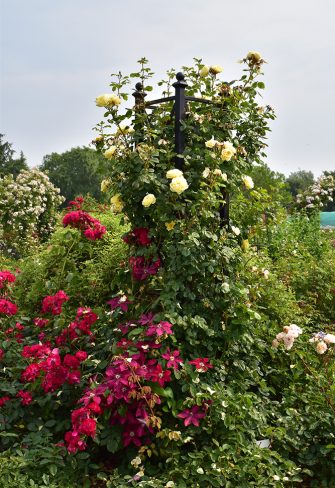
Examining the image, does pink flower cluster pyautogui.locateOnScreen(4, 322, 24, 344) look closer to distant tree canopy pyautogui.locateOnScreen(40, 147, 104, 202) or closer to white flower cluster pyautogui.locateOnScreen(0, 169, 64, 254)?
white flower cluster pyautogui.locateOnScreen(0, 169, 64, 254)

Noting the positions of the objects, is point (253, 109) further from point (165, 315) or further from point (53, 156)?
point (53, 156)

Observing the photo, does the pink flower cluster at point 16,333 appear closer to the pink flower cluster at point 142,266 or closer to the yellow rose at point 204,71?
the pink flower cluster at point 142,266

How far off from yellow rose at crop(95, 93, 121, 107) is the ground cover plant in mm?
17

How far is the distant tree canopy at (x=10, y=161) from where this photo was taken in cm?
3847

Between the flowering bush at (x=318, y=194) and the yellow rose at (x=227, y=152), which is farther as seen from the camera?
the flowering bush at (x=318, y=194)

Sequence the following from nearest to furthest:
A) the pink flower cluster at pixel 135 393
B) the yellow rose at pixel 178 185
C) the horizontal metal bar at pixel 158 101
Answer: the pink flower cluster at pixel 135 393 → the yellow rose at pixel 178 185 → the horizontal metal bar at pixel 158 101

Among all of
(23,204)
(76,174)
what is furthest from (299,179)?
(23,204)

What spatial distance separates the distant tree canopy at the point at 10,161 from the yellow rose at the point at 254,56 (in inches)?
1337

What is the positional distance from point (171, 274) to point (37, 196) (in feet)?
31.8

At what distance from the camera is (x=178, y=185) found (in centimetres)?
346

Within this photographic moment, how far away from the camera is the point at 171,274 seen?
3617 millimetres

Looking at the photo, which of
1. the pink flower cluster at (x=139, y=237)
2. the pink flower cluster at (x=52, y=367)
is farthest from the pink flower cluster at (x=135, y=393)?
the pink flower cluster at (x=139, y=237)

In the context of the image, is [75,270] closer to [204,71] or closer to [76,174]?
[204,71]

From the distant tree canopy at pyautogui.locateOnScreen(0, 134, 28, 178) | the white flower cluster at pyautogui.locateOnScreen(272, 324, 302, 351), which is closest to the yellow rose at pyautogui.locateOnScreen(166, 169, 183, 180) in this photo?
the white flower cluster at pyautogui.locateOnScreen(272, 324, 302, 351)
